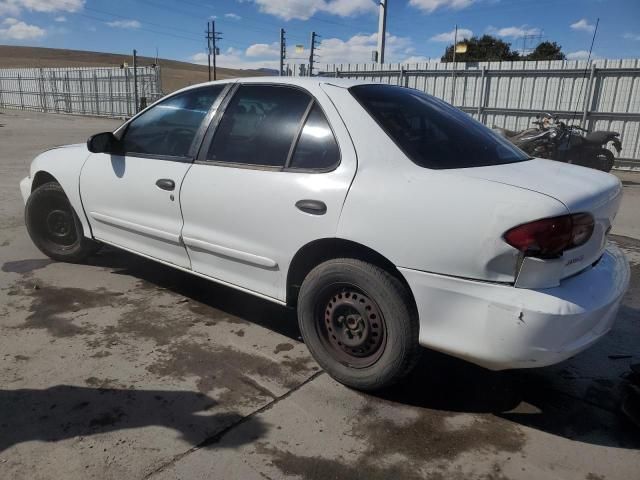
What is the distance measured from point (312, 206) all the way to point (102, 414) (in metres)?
1.50

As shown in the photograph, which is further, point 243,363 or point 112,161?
point 112,161

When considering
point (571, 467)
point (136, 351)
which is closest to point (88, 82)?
point (136, 351)

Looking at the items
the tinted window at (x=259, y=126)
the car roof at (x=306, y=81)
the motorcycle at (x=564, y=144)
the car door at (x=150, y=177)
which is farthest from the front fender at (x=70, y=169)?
the motorcycle at (x=564, y=144)

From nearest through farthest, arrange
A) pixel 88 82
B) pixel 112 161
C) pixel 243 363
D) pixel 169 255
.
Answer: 1. pixel 243 363
2. pixel 169 255
3. pixel 112 161
4. pixel 88 82

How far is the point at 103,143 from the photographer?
3863 mm

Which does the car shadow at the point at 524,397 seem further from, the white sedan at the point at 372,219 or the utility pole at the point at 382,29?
the utility pole at the point at 382,29

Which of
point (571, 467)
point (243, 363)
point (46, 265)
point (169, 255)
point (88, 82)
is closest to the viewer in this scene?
point (571, 467)

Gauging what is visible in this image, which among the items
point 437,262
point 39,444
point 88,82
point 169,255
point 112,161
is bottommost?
point 39,444

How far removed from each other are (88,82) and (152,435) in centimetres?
2951

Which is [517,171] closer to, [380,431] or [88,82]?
[380,431]

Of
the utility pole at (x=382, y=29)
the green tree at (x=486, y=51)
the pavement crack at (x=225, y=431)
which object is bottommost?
the pavement crack at (x=225, y=431)

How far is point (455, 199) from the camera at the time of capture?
229cm

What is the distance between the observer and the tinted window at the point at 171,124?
3531 mm

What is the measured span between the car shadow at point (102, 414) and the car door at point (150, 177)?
114cm
